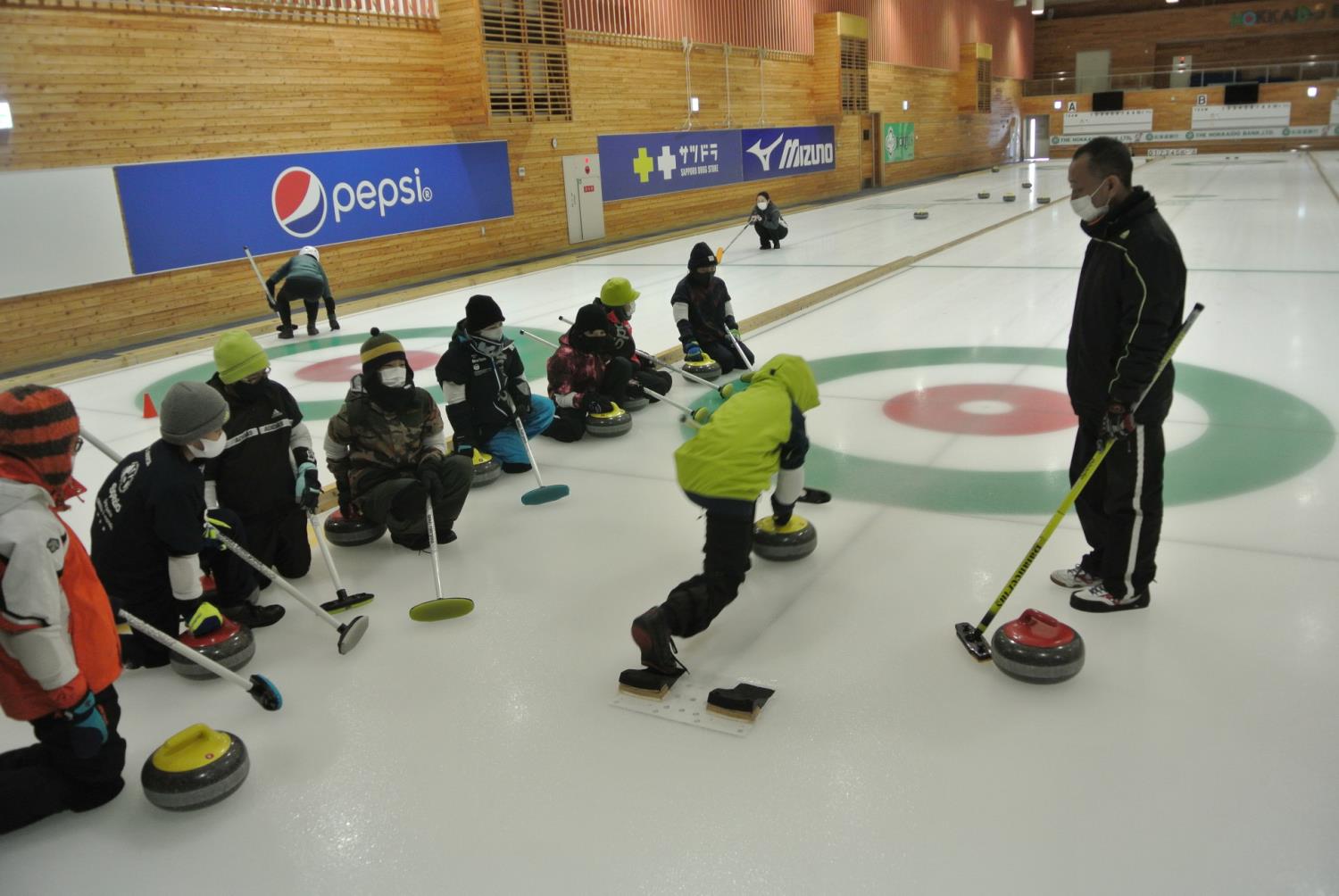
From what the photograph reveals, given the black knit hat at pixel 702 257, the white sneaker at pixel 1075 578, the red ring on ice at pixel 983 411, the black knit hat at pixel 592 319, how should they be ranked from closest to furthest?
the white sneaker at pixel 1075 578 → the red ring on ice at pixel 983 411 → the black knit hat at pixel 592 319 → the black knit hat at pixel 702 257

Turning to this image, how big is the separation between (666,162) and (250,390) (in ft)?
57.4

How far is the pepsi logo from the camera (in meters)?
12.8

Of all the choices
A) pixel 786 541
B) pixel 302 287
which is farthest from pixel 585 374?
pixel 302 287

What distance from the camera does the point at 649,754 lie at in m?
3.03

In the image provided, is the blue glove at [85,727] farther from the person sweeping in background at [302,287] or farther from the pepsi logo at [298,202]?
the pepsi logo at [298,202]

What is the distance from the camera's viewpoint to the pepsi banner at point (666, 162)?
62.7ft

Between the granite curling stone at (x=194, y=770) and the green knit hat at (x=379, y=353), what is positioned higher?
the green knit hat at (x=379, y=353)

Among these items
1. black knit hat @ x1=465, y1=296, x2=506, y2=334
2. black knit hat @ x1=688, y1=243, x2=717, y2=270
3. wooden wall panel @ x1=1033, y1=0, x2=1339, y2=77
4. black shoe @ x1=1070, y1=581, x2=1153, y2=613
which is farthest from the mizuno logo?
wooden wall panel @ x1=1033, y1=0, x2=1339, y2=77

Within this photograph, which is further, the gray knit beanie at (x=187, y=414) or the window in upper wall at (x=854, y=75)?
the window in upper wall at (x=854, y=75)

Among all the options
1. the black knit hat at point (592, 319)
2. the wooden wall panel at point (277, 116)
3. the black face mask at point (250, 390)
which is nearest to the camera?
the black face mask at point (250, 390)

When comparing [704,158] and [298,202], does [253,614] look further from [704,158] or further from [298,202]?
[704,158]

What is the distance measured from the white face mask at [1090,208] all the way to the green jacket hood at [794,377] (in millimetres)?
1120

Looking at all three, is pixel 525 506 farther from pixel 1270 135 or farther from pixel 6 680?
pixel 1270 135

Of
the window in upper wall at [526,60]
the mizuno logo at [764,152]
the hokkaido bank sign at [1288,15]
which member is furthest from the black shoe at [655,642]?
the hokkaido bank sign at [1288,15]
